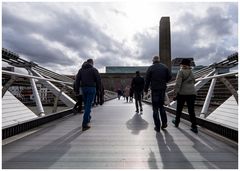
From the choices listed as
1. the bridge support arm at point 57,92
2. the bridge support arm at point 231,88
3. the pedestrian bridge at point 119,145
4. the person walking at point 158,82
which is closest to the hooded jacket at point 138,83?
the bridge support arm at point 57,92

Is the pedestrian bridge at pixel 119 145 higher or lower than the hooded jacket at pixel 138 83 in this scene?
Result: lower

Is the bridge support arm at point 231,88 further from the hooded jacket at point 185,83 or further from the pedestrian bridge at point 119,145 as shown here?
the hooded jacket at point 185,83

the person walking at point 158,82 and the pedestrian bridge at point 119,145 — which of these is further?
the person walking at point 158,82

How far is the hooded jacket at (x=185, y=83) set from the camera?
3.62 m

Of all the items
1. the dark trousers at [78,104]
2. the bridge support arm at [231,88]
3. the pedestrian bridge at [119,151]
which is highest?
the bridge support arm at [231,88]

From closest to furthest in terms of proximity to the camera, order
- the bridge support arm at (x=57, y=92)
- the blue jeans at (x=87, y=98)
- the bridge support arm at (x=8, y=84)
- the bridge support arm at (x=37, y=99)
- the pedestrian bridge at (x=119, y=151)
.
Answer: the pedestrian bridge at (x=119, y=151), the bridge support arm at (x=8, y=84), the blue jeans at (x=87, y=98), the bridge support arm at (x=37, y=99), the bridge support arm at (x=57, y=92)

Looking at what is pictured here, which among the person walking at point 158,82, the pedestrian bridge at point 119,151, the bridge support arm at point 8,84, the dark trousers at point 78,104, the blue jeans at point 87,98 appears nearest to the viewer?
the pedestrian bridge at point 119,151

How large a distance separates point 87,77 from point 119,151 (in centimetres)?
181

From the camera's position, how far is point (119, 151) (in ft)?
8.35

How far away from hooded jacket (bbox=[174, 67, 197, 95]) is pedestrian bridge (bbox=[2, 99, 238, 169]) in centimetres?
72

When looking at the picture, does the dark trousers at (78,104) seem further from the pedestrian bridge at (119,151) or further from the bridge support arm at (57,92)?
the pedestrian bridge at (119,151)

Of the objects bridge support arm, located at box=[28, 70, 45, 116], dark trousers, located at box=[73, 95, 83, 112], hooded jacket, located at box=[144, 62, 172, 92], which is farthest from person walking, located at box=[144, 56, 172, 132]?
dark trousers, located at box=[73, 95, 83, 112]

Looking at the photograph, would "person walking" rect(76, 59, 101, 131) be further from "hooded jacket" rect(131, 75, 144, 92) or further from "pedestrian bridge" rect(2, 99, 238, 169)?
"hooded jacket" rect(131, 75, 144, 92)

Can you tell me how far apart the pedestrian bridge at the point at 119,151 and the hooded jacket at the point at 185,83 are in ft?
2.37
